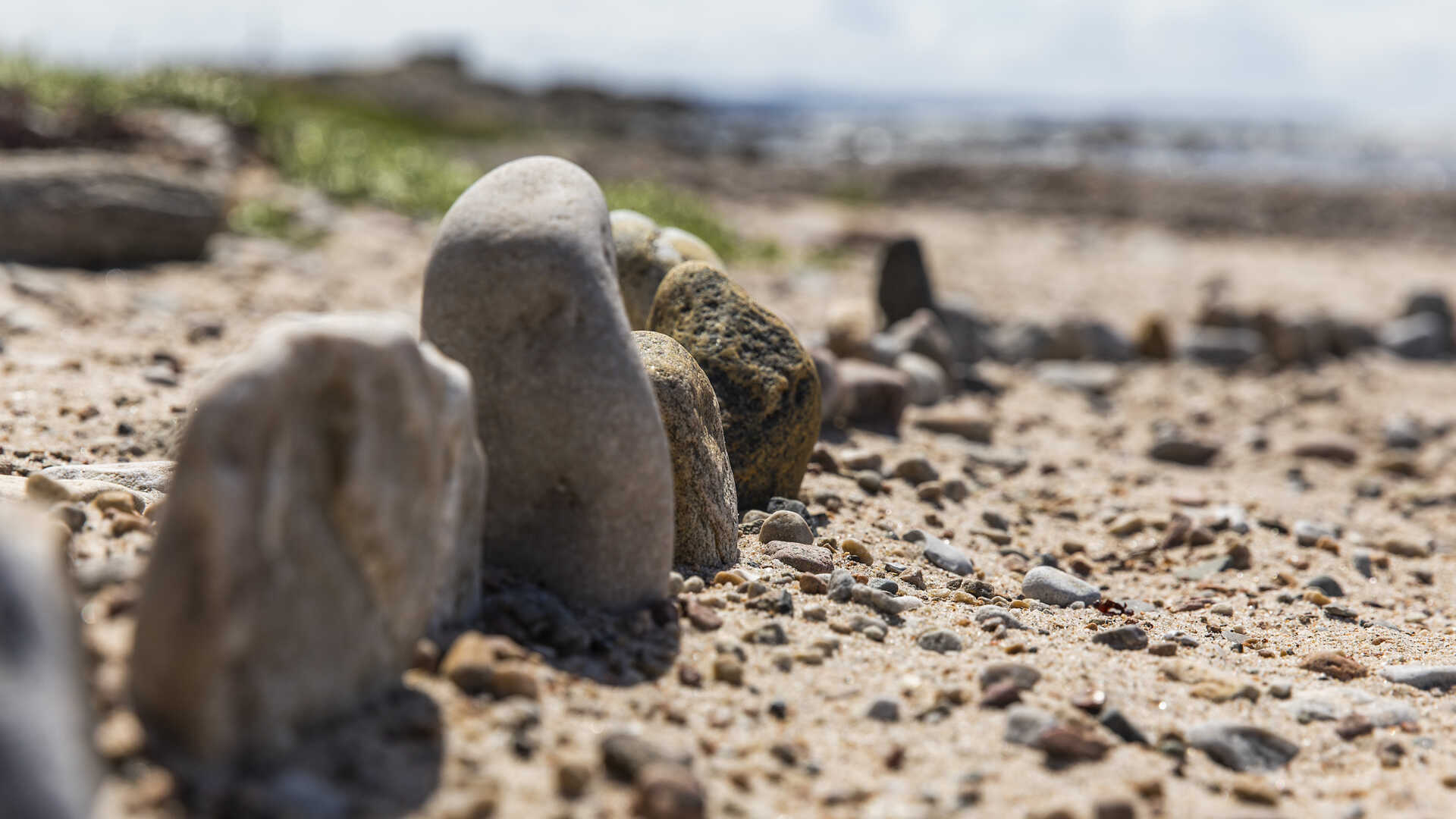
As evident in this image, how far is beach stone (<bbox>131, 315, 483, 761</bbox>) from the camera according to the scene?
2.10 meters

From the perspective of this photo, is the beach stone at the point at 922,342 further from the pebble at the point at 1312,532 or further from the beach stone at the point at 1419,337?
the beach stone at the point at 1419,337

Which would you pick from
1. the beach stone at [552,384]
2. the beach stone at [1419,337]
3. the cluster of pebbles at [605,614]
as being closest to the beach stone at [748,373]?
the cluster of pebbles at [605,614]

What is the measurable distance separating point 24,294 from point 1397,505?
311 inches

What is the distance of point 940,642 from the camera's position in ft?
10.9

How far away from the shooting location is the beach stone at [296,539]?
2098 millimetres

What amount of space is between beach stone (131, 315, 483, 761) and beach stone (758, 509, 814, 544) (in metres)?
1.69

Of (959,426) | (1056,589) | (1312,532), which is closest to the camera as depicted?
(1056,589)

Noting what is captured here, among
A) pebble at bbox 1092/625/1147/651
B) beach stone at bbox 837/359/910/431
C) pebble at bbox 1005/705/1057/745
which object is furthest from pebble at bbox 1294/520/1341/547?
pebble at bbox 1005/705/1057/745

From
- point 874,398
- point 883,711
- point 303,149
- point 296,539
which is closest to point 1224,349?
point 874,398

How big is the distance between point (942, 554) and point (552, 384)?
1930 millimetres

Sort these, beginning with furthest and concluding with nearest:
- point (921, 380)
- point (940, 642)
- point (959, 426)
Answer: point (921, 380) → point (959, 426) → point (940, 642)

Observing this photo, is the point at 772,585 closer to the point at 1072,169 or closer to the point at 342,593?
the point at 342,593

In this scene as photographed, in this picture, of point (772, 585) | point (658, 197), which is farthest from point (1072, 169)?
point (772, 585)

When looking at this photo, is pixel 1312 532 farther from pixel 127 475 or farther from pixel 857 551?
pixel 127 475
